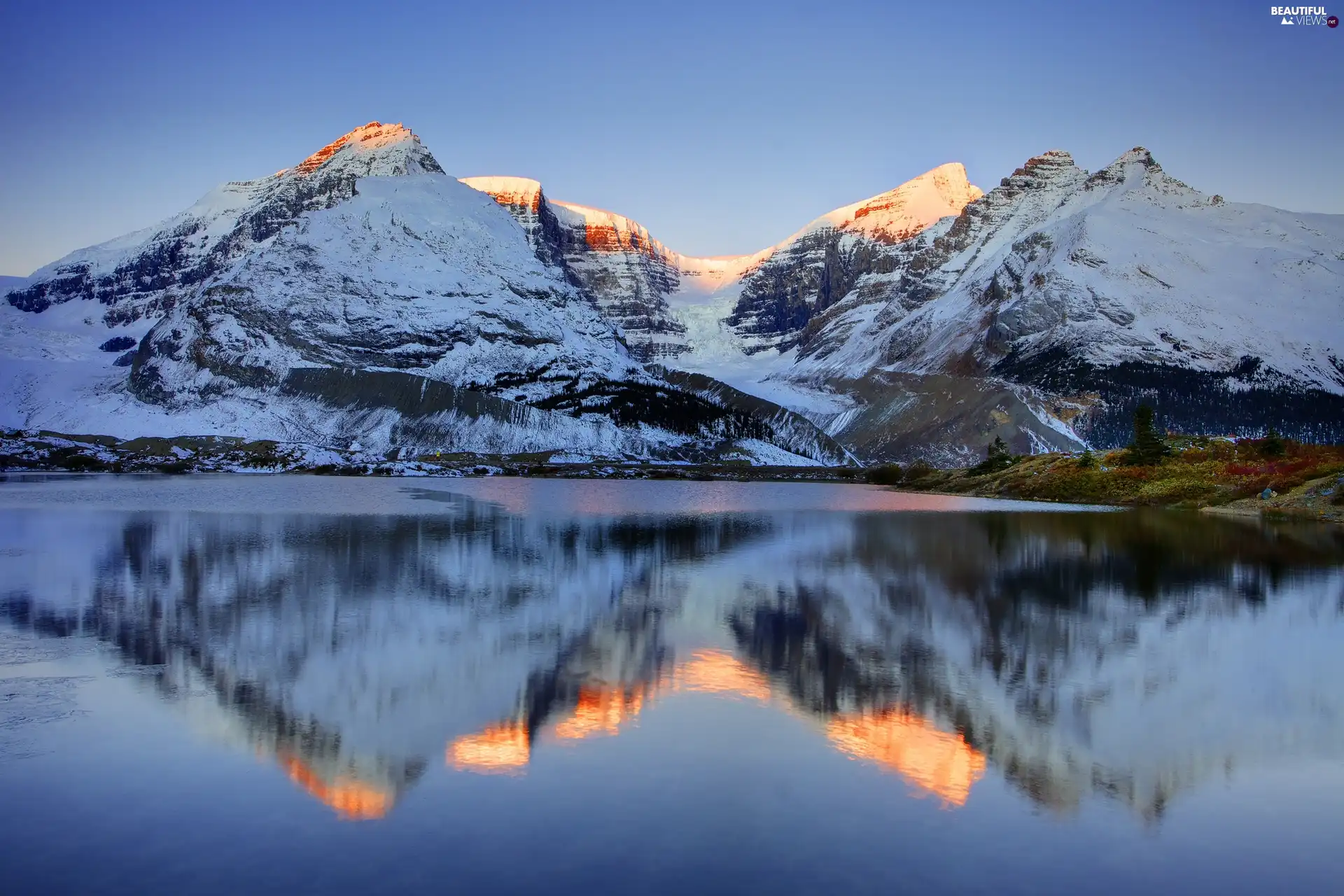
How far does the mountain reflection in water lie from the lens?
17.7 m

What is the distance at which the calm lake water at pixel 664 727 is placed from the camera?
13180mm

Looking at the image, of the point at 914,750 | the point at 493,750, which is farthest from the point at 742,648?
the point at 493,750

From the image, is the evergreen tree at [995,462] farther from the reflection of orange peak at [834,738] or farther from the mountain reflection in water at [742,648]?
the reflection of orange peak at [834,738]

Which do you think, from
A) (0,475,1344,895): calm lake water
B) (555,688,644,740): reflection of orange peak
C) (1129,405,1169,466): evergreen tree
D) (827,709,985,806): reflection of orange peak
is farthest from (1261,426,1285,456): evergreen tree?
(555,688,644,740): reflection of orange peak

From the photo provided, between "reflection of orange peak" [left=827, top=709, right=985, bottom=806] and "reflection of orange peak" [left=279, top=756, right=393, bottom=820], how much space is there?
748cm

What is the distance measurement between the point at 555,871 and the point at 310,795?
4525mm

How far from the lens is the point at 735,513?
7969 centimetres

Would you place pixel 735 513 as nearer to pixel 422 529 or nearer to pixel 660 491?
pixel 422 529

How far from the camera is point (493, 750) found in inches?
680

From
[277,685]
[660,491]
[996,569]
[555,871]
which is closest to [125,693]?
[277,685]

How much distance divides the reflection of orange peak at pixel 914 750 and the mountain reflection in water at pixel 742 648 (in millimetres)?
53

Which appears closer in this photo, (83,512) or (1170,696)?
(1170,696)

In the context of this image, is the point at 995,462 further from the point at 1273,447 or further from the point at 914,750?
the point at 914,750

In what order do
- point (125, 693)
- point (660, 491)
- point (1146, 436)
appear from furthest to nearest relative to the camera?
point (660, 491) → point (1146, 436) → point (125, 693)
